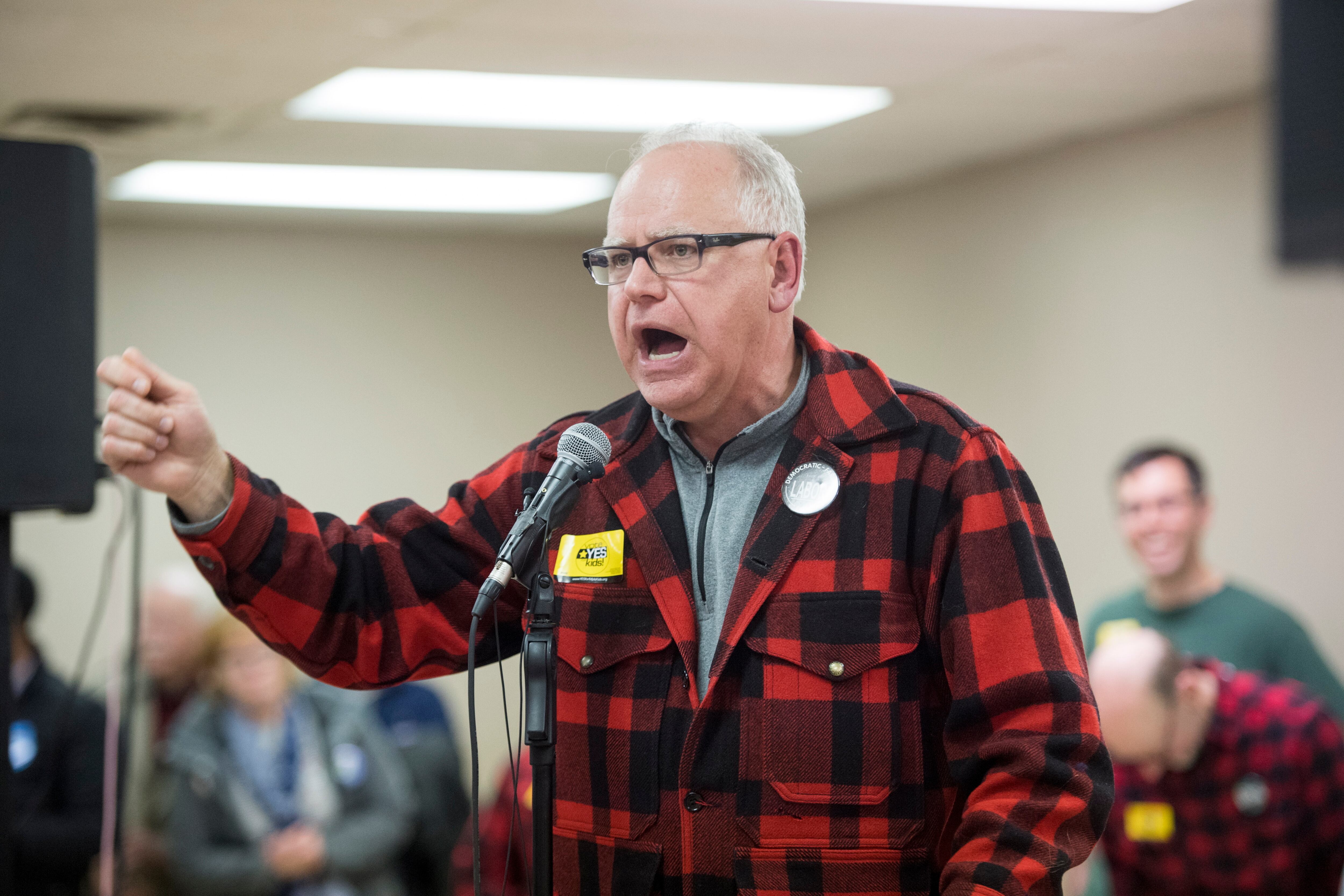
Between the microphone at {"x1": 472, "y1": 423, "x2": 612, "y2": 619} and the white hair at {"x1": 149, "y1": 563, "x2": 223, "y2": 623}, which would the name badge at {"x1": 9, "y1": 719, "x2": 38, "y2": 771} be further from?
the microphone at {"x1": 472, "y1": 423, "x2": 612, "y2": 619}

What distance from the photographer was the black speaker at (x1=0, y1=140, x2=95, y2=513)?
63.3 inches

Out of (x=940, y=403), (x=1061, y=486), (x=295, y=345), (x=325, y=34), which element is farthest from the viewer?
(x=295, y=345)

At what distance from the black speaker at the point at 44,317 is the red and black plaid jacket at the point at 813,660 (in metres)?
0.25

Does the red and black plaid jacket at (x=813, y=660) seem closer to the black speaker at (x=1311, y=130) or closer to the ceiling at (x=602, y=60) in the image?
the black speaker at (x=1311, y=130)

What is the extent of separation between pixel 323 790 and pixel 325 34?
215cm

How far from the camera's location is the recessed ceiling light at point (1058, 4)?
3.54 meters

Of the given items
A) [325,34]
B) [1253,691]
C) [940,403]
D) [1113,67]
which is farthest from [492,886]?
[1113,67]

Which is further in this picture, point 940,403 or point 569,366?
point 569,366

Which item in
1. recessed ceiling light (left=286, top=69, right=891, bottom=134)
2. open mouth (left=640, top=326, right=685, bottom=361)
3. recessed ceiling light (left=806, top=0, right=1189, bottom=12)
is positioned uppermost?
recessed ceiling light (left=286, top=69, right=891, bottom=134)

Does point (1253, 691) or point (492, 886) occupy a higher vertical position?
point (1253, 691)

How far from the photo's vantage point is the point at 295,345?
6.81 metres

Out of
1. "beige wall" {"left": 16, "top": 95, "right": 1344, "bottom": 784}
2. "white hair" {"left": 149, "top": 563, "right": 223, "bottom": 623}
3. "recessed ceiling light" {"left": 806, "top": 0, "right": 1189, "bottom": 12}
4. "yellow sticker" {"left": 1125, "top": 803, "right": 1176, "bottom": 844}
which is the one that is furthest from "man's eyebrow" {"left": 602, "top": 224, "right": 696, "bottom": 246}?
"white hair" {"left": 149, "top": 563, "right": 223, "bottom": 623}

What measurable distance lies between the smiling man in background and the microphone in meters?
2.53

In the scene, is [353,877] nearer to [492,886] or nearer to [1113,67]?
[492,886]
